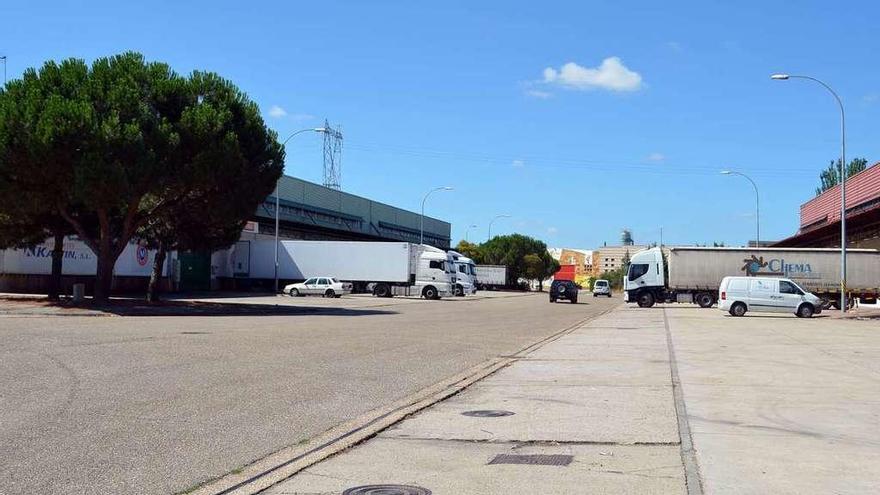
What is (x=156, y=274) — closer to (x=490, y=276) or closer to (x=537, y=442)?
(x=537, y=442)

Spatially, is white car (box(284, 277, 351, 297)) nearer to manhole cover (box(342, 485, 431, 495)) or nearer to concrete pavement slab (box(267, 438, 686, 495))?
concrete pavement slab (box(267, 438, 686, 495))

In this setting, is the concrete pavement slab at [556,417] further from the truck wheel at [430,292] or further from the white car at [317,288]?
the truck wheel at [430,292]

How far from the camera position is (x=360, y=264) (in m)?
62.2

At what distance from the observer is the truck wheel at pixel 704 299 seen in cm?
5247

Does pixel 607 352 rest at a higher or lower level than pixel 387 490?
higher

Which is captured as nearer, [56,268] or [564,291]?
[56,268]

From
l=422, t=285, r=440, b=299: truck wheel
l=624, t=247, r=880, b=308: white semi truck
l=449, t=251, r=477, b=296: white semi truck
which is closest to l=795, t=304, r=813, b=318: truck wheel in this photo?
l=624, t=247, r=880, b=308: white semi truck

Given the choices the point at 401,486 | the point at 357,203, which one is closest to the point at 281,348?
the point at 401,486

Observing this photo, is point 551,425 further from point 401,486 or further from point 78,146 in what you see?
point 78,146

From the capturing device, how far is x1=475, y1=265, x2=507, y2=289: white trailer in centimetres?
10491

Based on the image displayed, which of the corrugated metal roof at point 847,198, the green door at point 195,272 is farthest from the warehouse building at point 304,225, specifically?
the corrugated metal roof at point 847,198

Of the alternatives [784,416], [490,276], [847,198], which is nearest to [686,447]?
[784,416]

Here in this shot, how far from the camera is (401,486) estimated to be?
659 centimetres

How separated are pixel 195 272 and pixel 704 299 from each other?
118 feet
